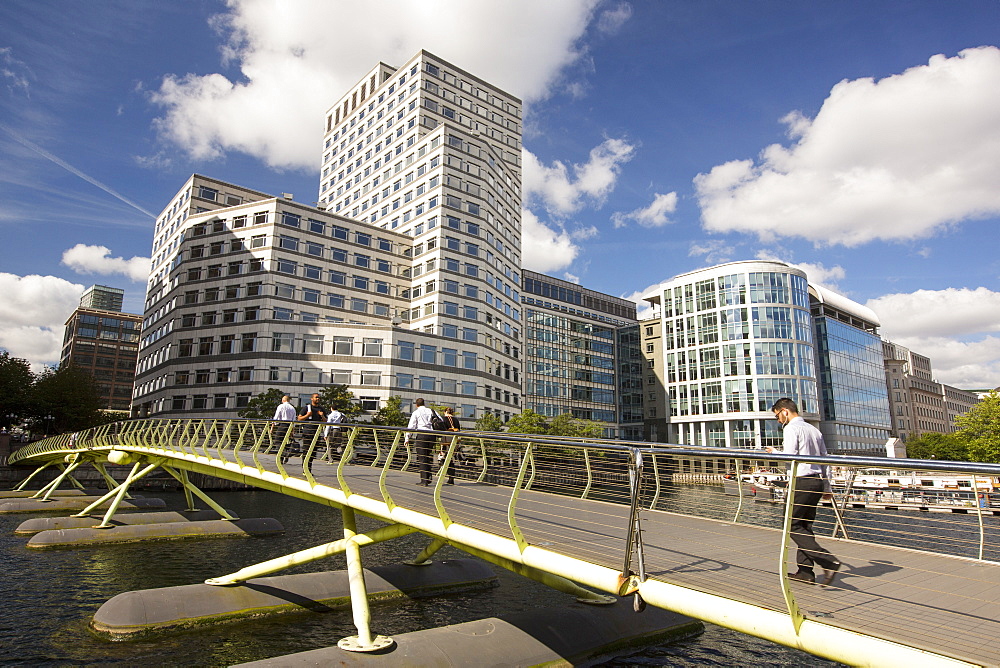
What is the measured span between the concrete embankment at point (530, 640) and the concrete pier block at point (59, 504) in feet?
86.5

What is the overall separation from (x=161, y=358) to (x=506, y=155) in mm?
47096

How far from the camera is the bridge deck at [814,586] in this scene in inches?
173

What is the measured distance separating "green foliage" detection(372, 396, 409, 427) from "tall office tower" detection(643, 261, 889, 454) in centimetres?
3803

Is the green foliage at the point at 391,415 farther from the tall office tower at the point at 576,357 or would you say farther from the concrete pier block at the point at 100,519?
the tall office tower at the point at 576,357

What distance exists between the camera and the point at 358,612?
9.14m

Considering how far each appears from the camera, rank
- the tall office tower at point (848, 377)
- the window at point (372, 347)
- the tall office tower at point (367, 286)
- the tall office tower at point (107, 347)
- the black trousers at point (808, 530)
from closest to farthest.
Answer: the black trousers at point (808, 530)
the window at point (372, 347)
the tall office tower at point (367, 286)
the tall office tower at point (848, 377)
the tall office tower at point (107, 347)

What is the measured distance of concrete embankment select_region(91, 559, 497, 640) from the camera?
36.4 feet

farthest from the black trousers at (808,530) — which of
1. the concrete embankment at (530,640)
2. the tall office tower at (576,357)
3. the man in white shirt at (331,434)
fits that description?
the tall office tower at (576,357)

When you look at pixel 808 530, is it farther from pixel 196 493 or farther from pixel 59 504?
pixel 59 504

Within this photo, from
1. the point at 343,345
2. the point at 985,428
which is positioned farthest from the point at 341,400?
the point at 985,428

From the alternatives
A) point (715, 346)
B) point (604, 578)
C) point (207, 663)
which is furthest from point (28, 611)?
point (715, 346)

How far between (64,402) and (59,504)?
32.2m

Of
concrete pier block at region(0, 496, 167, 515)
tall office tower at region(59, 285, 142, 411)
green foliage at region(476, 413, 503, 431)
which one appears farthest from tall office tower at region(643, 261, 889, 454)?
tall office tower at region(59, 285, 142, 411)

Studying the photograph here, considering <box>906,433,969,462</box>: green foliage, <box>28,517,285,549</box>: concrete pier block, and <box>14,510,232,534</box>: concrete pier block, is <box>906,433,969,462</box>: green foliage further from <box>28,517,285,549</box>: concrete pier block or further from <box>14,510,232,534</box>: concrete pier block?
<box>14,510,232,534</box>: concrete pier block
